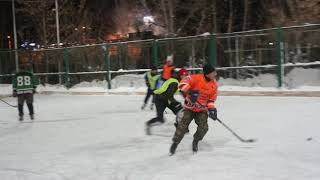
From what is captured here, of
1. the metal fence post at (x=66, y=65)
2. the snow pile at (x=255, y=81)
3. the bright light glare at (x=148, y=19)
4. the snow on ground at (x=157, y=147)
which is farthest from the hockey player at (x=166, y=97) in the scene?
the bright light glare at (x=148, y=19)

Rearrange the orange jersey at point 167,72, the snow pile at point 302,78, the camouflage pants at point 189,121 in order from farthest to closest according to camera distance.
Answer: the snow pile at point 302,78, the orange jersey at point 167,72, the camouflage pants at point 189,121

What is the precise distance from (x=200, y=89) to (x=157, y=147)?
1.73 m

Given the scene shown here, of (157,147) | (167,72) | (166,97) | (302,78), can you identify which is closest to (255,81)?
(302,78)

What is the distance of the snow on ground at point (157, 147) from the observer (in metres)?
7.73

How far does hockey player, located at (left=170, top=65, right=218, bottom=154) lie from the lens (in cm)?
838

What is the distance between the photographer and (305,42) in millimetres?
17906

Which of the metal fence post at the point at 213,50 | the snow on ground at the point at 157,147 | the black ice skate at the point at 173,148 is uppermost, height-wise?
the metal fence post at the point at 213,50

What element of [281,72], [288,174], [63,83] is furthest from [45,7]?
[288,174]

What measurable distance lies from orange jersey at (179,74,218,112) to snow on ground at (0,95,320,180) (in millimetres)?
797

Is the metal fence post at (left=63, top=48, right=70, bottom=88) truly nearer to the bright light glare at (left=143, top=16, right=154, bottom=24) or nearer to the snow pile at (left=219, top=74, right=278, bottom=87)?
the bright light glare at (left=143, top=16, right=154, bottom=24)

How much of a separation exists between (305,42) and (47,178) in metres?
12.2

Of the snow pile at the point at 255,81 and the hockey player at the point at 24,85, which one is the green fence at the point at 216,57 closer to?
the snow pile at the point at 255,81

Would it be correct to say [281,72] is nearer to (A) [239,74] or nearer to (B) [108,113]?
(A) [239,74]

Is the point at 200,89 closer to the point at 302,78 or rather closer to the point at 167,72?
the point at 167,72
